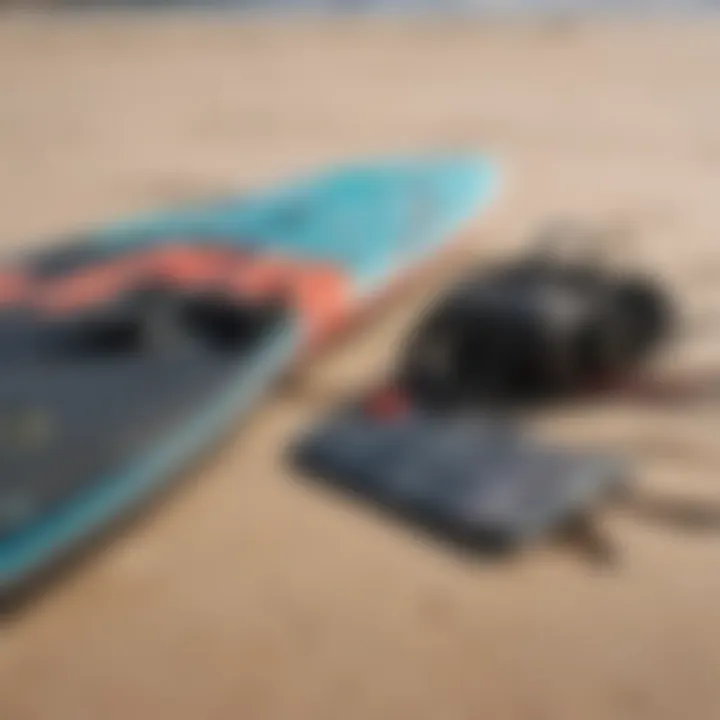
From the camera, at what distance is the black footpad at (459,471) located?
2.02 feet

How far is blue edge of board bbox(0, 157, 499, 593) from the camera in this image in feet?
1.98

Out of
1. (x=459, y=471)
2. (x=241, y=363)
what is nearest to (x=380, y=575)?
(x=459, y=471)

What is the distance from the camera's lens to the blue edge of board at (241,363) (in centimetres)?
60

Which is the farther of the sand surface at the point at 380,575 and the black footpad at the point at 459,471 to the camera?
the black footpad at the point at 459,471

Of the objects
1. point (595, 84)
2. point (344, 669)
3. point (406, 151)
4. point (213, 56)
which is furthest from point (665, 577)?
point (213, 56)

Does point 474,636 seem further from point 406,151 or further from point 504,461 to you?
point 406,151

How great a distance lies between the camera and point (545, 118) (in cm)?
135

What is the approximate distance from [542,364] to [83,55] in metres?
1.21

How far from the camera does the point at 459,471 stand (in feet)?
2.15

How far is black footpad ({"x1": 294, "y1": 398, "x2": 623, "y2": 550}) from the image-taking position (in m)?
0.62

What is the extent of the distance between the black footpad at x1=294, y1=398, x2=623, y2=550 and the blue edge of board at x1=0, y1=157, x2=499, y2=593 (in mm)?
60

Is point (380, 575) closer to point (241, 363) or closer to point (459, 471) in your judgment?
point (459, 471)

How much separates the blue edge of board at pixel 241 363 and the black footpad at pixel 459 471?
0.20 feet

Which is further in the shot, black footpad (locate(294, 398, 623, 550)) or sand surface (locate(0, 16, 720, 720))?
black footpad (locate(294, 398, 623, 550))
